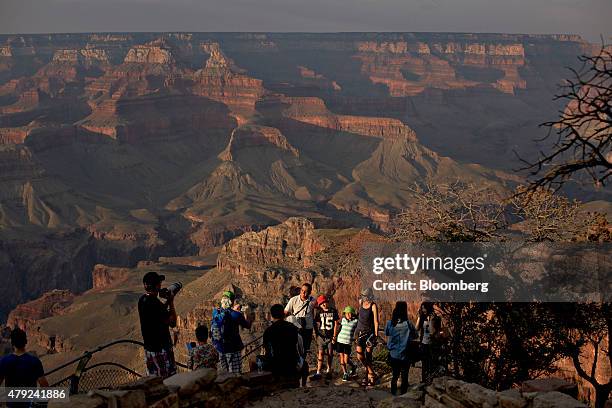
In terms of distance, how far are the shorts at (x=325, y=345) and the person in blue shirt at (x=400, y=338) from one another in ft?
9.42

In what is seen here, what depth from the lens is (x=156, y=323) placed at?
15125 millimetres

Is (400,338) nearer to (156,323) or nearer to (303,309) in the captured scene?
(303,309)

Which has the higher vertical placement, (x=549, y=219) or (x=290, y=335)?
(x=549, y=219)

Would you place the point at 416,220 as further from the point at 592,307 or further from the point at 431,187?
the point at 592,307

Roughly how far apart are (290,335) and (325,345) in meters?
4.03

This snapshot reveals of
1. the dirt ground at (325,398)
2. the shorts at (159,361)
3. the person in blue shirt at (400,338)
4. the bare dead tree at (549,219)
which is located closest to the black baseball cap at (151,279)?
the shorts at (159,361)

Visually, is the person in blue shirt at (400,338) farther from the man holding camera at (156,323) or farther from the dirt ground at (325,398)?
the man holding camera at (156,323)

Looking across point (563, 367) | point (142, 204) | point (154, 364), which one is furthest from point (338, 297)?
point (142, 204)

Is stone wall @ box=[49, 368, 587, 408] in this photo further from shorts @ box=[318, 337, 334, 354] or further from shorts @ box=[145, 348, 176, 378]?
shorts @ box=[318, 337, 334, 354]

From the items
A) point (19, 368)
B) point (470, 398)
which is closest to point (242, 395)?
point (19, 368)

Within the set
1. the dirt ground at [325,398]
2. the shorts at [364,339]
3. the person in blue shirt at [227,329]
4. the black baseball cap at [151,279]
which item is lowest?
the dirt ground at [325,398]

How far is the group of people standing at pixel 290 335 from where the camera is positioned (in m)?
15.3

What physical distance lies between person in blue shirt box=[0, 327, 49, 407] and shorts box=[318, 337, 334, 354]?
795cm

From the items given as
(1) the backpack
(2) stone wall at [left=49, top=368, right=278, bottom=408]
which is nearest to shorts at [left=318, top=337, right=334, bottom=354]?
(2) stone wall at [left=49, top=368, right=278, bottom=408]
